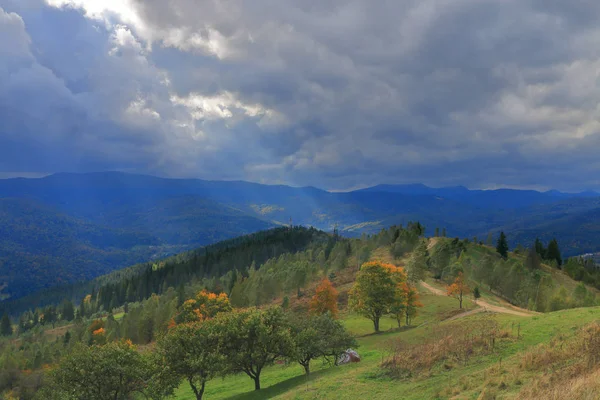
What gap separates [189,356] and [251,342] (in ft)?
27.8

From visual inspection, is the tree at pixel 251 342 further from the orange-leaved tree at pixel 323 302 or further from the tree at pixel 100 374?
the orange-leaved tree at pixel 323 302

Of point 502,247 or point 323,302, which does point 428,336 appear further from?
point 502,247

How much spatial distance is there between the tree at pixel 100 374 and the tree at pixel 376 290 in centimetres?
4646

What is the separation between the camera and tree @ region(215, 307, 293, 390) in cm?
5038

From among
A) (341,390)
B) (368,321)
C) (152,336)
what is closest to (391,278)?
(368,321)

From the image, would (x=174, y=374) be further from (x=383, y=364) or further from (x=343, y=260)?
(x=343, y=260)

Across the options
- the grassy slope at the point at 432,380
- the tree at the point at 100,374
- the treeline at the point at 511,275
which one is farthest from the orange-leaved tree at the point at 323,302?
the tree at the point at 100,374

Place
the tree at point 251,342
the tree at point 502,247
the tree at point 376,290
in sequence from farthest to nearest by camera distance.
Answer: the tree at point 502,247, the tree at point 376,290, the tree at point 251,342

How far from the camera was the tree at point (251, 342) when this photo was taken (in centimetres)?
5038

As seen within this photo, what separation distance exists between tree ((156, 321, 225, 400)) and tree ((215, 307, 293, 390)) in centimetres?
147

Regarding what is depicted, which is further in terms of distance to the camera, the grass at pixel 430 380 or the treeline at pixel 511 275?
the treeline at pixel 511 275

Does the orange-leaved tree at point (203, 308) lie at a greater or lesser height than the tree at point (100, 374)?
lesser

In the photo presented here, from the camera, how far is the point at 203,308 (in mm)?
101812

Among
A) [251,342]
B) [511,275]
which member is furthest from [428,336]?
[511,275]
